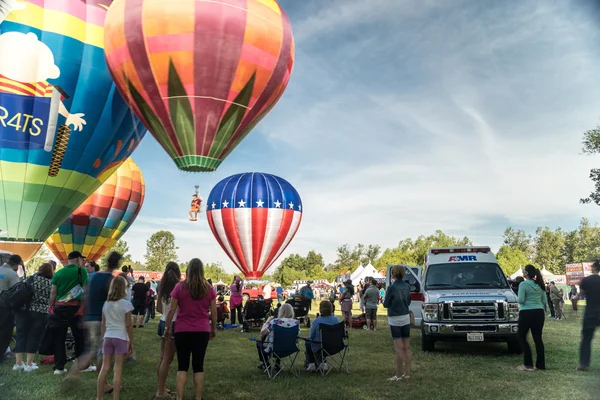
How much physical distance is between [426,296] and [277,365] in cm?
398

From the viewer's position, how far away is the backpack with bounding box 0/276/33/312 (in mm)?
8594

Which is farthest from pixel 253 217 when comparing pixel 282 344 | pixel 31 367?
pixel 282 344

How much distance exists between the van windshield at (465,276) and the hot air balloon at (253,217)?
22480 millimetres

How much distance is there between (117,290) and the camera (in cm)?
650

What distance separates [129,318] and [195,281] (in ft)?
3.65

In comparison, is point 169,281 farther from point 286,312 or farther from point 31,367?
point 31,367

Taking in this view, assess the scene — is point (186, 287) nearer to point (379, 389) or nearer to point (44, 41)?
point (379, 389)

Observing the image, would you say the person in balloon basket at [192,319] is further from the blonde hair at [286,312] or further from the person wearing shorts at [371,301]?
the person wearing shorts at [371,301]

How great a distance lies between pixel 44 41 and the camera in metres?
16.9

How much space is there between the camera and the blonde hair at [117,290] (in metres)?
Result: 6.47

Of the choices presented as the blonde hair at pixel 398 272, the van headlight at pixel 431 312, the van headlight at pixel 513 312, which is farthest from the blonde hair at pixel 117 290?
the van headlight at pixel 513 312

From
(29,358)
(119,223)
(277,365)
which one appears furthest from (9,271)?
(119,223)

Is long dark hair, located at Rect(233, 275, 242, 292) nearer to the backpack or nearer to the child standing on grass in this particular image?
the backpack

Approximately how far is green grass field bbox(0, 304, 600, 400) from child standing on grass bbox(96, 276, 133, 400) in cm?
85
